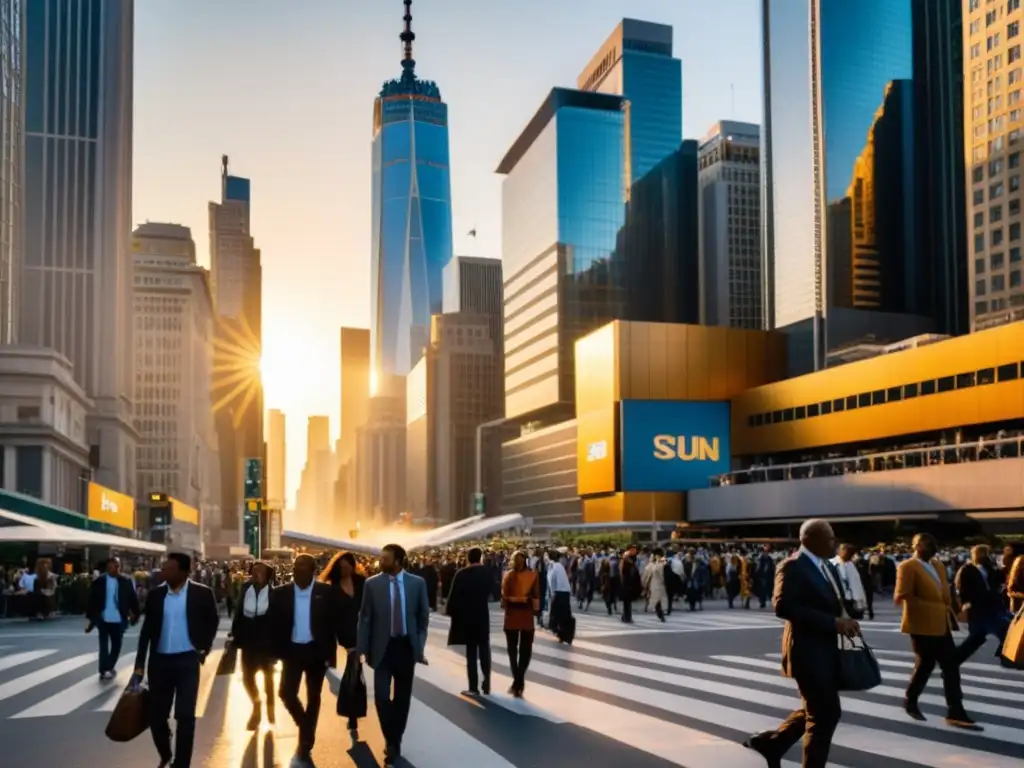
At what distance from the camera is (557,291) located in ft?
435

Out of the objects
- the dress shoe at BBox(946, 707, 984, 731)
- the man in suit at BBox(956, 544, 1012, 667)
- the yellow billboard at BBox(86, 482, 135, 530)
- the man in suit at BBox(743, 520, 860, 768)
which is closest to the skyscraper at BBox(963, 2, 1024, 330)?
the yellow billboard at BBox(86, 482, 135, 530)

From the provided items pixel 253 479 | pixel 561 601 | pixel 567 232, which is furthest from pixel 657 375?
pixel 561 601

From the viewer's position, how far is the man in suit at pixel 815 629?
659 centimetres

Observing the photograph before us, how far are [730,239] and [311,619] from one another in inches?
5641

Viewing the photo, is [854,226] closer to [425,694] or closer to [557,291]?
[557,291]

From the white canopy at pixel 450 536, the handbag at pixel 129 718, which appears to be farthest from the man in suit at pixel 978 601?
the white canopy at pixel 450 536

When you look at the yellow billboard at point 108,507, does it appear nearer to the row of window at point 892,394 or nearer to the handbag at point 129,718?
the row of window at point 892,394

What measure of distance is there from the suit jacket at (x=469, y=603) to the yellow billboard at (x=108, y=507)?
179 ft

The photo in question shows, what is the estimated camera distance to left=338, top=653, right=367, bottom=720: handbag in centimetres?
991

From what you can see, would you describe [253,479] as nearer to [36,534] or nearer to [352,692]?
[36,534]

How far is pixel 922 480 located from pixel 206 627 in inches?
2116

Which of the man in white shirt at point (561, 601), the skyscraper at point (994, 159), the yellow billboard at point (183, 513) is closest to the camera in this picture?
the man in white shirt at point (561, 601)

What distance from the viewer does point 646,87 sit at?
147750 mm

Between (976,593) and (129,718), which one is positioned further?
(976,593)
